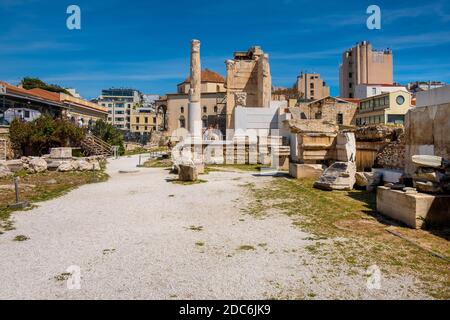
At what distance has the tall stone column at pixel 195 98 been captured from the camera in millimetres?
23422

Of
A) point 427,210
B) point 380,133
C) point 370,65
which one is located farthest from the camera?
point 370,65

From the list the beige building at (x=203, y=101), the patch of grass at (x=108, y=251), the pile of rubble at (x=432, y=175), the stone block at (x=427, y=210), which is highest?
the beige building at (x=203, y=101)

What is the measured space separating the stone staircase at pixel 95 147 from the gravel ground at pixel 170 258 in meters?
24.4

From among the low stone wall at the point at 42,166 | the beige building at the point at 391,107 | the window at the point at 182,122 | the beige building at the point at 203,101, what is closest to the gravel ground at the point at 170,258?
the low stone wall at the point at 42,166

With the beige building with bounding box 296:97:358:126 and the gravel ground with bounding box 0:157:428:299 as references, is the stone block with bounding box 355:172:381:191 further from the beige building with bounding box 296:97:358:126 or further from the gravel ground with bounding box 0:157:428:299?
the beige building with bounding box 296:97:358:126

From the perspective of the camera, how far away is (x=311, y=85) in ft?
255

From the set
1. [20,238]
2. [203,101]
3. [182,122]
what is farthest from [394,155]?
[182,122]

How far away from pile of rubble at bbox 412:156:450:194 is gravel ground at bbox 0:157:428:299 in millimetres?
2412

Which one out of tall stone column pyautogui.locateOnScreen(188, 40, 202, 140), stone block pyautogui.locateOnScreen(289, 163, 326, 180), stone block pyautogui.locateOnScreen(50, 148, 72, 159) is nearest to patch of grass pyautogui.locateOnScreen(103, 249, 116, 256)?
stone block pyautogui.locateOnScreen(289, 163, 326, 180)

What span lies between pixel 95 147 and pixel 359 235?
30.2 m

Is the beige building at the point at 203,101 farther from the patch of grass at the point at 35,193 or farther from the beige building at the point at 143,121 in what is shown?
the patch of grass at the point at 35,193

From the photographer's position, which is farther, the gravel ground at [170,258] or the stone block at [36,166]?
the stone block at [36,166]

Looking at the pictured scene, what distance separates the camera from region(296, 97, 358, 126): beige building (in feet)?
149

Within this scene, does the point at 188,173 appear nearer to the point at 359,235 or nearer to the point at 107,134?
the point at 359,235
